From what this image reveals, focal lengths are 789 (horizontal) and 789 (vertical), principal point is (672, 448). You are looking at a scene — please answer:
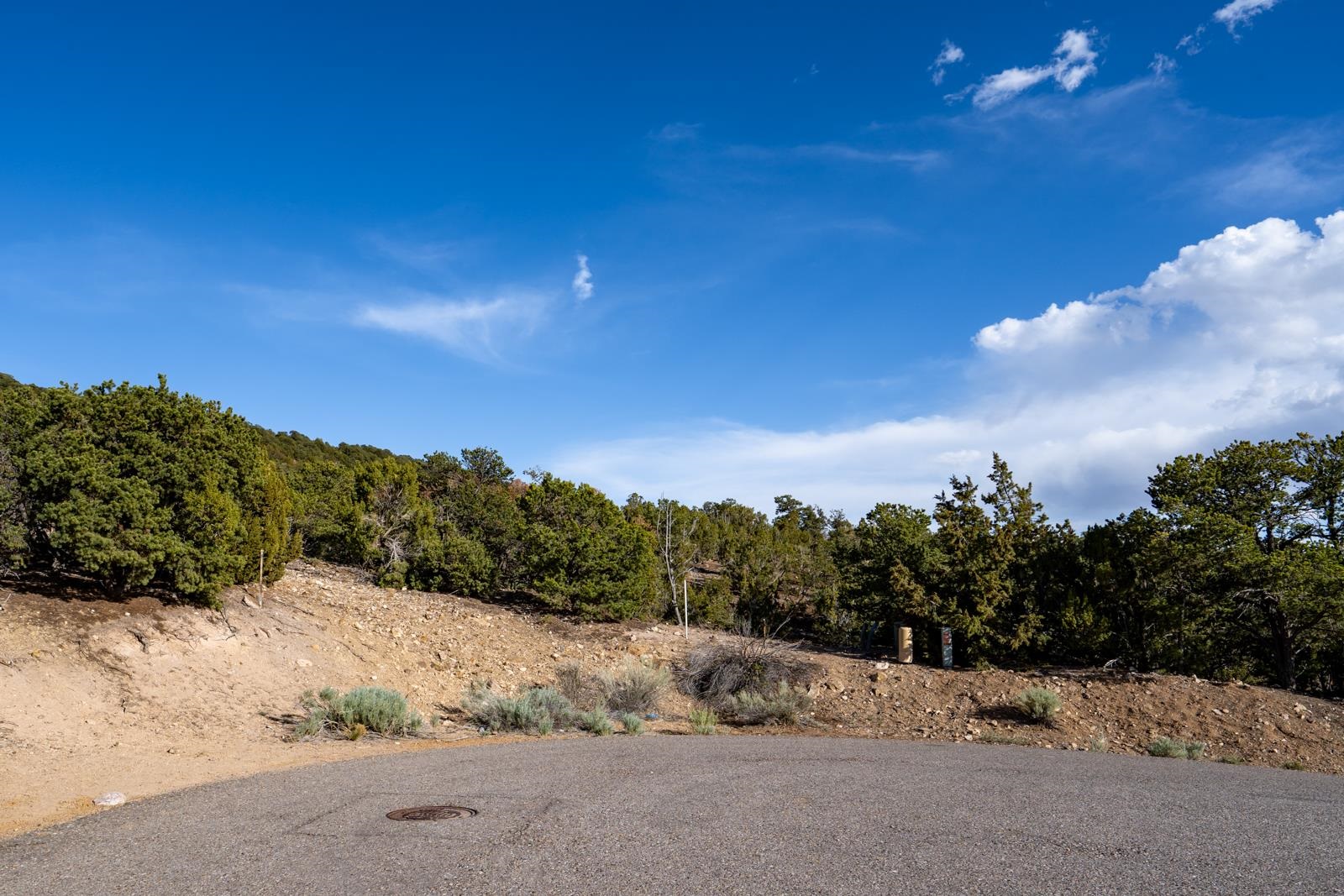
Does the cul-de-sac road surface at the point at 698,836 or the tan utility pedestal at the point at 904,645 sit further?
the tan utility pedestal at the point at 904,645

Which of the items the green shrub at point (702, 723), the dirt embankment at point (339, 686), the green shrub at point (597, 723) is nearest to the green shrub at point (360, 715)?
the dirt embankment at point (339, 686)

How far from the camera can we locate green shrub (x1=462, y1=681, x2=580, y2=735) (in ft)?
42.9

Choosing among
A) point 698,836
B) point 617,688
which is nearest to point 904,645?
point 617,688

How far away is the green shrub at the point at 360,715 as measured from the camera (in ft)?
38.6

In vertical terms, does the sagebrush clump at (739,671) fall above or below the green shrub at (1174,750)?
above

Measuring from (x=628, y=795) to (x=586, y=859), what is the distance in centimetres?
207

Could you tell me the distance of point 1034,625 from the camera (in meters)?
19.3

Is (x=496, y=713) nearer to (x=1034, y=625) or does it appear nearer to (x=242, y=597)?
(x=242, y=597)

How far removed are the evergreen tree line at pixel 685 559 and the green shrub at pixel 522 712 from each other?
212 inches

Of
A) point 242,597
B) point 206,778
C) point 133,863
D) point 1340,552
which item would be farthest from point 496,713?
point 1340,552

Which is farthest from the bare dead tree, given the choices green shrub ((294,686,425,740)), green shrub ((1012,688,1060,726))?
green shrub ((294,686,425,740))

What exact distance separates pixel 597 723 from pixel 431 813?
22.6ft

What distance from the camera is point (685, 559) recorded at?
30969mm

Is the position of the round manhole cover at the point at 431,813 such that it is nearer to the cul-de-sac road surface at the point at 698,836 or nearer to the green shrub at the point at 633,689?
the cul-de-sac road surface at the point at 698,836
